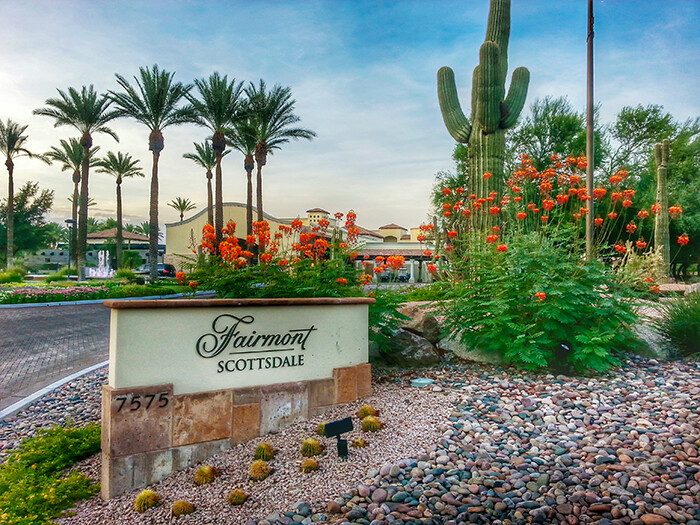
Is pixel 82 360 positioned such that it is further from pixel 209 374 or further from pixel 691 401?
pixel 691 401

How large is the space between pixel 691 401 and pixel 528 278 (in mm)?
1787

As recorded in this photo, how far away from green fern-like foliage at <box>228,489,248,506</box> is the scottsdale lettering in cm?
105

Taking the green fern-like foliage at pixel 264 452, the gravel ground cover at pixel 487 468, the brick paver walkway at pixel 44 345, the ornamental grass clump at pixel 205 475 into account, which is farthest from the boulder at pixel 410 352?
the brick paver walkway at pixel 44 345

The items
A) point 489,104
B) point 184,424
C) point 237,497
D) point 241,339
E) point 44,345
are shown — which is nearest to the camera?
point 237,497

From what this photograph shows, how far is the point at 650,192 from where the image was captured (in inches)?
876

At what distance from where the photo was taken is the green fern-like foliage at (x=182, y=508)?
9.76 feet

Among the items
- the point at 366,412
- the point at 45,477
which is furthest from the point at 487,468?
the point at 45,477

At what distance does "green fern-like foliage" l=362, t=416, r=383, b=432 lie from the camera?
3730 millimetres

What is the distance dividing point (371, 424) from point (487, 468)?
989 millimetres

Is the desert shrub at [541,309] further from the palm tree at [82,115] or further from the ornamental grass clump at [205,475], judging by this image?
the palm tree at [82,115]

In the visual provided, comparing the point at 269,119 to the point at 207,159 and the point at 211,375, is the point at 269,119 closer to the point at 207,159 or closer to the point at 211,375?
the point at 207,159

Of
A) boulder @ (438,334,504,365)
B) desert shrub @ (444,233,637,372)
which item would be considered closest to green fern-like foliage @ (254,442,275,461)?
desert shrub @ (444,233,637,372)

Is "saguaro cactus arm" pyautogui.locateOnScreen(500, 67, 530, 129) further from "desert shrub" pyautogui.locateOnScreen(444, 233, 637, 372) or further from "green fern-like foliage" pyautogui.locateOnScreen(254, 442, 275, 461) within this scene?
"green fern-like foliage" pyautogui.locateOnScreen(254, 442, 275, 461)

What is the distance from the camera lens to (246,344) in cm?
395
